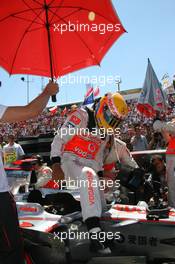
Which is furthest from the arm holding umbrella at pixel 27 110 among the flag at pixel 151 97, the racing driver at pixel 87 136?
the flag at pixel 151 97

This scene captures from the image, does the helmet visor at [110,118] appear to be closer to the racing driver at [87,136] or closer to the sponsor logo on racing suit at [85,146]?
the racing driver at [87,136]

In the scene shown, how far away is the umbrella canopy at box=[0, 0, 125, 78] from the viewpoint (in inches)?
153

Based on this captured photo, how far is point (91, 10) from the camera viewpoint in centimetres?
407

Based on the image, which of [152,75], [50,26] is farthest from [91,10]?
[152,75]

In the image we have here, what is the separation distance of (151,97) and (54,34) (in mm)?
3596

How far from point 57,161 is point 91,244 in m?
1.24

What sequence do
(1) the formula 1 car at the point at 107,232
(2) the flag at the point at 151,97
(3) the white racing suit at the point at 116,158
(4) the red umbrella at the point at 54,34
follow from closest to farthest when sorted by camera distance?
(1) the formula 1 car at the point at 107,232
(4) the red umbrella at the point at 54,34
(3) the white racing suit at the point at 116,158
(2) the flag at the point at 151,97

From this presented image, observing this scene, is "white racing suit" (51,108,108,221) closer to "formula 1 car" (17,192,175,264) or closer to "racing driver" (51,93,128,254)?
"racing driver" (51,93,128,254)

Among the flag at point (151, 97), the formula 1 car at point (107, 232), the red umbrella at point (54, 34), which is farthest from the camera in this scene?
the flag at point (151, 97)

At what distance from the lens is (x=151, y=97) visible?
7.21 m

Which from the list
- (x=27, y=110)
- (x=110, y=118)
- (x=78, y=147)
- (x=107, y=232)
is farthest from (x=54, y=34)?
(x=107, y=232)

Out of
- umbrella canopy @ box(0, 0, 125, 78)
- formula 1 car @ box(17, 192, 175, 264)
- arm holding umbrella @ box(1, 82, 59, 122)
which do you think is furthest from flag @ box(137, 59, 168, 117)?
arm holding umbrella @ box(1, 82, 59, 122)

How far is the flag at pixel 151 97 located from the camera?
6876mm

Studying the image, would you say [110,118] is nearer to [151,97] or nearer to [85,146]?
[85,146]
